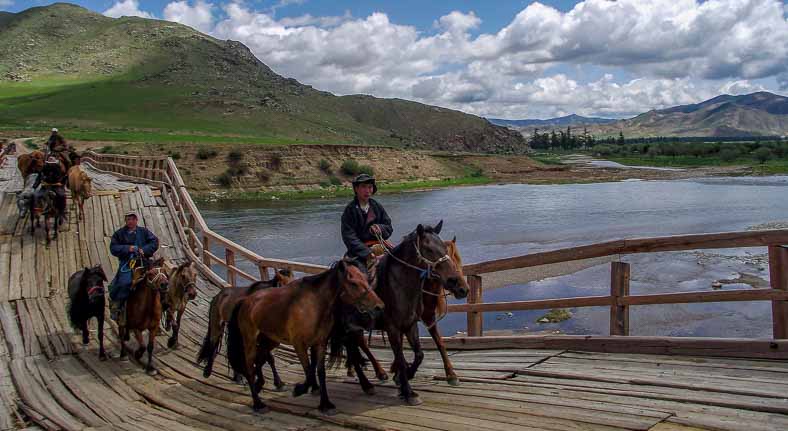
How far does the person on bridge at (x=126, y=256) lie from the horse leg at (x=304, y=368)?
3.88 m

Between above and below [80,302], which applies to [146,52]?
above

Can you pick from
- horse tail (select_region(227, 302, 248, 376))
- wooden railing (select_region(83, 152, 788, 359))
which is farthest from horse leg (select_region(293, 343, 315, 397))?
wooden railing (select_region(83, 152, 788, 359))

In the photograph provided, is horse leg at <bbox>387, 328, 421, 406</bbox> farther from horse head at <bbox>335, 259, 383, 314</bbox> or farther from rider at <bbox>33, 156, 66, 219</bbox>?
rider at <bbox>33, 156, 66, 219</bbox>

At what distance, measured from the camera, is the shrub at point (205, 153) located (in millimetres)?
54562

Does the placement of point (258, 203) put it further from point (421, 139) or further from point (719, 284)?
point (421, 139)

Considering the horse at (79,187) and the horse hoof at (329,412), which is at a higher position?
the horse at (79,187)

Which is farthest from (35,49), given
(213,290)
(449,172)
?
(213,290)

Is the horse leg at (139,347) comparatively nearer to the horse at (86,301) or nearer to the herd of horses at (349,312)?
the horse at (86,301)

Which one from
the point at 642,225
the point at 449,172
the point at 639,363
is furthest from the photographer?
the point at 449,172

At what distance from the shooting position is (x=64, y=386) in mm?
7543

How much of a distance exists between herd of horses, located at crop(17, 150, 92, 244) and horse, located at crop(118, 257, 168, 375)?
6.14m

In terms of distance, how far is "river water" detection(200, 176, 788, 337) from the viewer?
16328mm

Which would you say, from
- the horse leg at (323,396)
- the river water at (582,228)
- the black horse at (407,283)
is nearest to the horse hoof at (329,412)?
the horse leg at (323,396)

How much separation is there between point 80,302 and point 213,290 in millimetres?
3307
